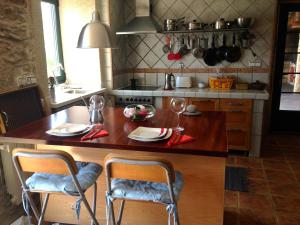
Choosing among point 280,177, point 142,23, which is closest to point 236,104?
point 280,177

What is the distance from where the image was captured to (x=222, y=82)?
3.80 m

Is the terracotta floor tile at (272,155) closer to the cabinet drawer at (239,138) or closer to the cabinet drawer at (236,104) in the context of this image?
the cabinet drawer at (239,138)

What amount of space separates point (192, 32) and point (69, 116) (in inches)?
94.7

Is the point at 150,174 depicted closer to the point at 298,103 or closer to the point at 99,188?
the point at 99,188

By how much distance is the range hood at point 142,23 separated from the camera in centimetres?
365

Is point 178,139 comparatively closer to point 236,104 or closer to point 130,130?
point 130,130

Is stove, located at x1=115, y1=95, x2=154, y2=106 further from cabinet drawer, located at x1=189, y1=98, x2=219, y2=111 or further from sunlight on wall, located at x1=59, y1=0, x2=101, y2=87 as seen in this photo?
cabinet drawer, located at x1=189, y1=98, x2=219, y2=111

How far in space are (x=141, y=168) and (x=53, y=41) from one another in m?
2.87

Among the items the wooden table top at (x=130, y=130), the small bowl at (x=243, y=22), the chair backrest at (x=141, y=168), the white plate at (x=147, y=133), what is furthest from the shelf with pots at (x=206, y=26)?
the chair backrest at (x=141, y=168)

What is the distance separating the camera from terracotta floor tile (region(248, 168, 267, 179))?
302 centimetres

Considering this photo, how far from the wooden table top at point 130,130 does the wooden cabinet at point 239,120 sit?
136cm

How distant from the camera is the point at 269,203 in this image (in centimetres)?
252

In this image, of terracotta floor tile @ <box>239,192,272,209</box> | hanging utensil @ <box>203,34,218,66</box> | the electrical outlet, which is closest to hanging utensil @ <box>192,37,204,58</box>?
hanging utensil @ <box>203,34,218,66</box>

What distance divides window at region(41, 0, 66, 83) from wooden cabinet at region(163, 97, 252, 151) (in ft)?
5.70
